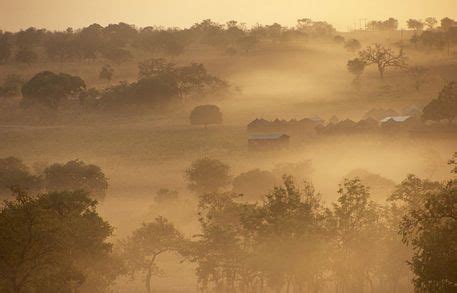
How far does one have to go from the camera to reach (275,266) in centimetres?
5209

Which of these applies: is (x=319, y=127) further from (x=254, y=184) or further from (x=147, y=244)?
(x=147, y=244)

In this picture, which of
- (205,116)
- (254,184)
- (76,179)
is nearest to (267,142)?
(205,116)

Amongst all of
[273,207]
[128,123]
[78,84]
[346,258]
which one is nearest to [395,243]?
[346,258]

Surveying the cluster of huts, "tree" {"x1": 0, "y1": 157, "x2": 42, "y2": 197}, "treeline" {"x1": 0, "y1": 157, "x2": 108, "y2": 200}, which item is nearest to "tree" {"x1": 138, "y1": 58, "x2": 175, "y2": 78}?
the cluster of huts

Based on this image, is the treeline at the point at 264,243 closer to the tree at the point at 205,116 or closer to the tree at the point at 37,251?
the tree at the point at 37,251

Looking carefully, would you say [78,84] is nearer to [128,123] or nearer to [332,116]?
[128,123]

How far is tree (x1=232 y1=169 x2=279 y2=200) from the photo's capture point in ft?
301

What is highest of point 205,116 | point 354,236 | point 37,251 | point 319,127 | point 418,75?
point 37,251

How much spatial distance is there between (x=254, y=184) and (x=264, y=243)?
3841 cm

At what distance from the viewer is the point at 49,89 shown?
163625mm

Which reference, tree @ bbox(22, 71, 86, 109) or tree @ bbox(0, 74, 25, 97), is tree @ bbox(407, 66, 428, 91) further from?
tree @ bbox(0, 74, 25, 97)

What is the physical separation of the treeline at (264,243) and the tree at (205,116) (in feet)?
249

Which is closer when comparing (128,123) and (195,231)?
(195,231)

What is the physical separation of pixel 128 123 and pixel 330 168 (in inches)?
2166
